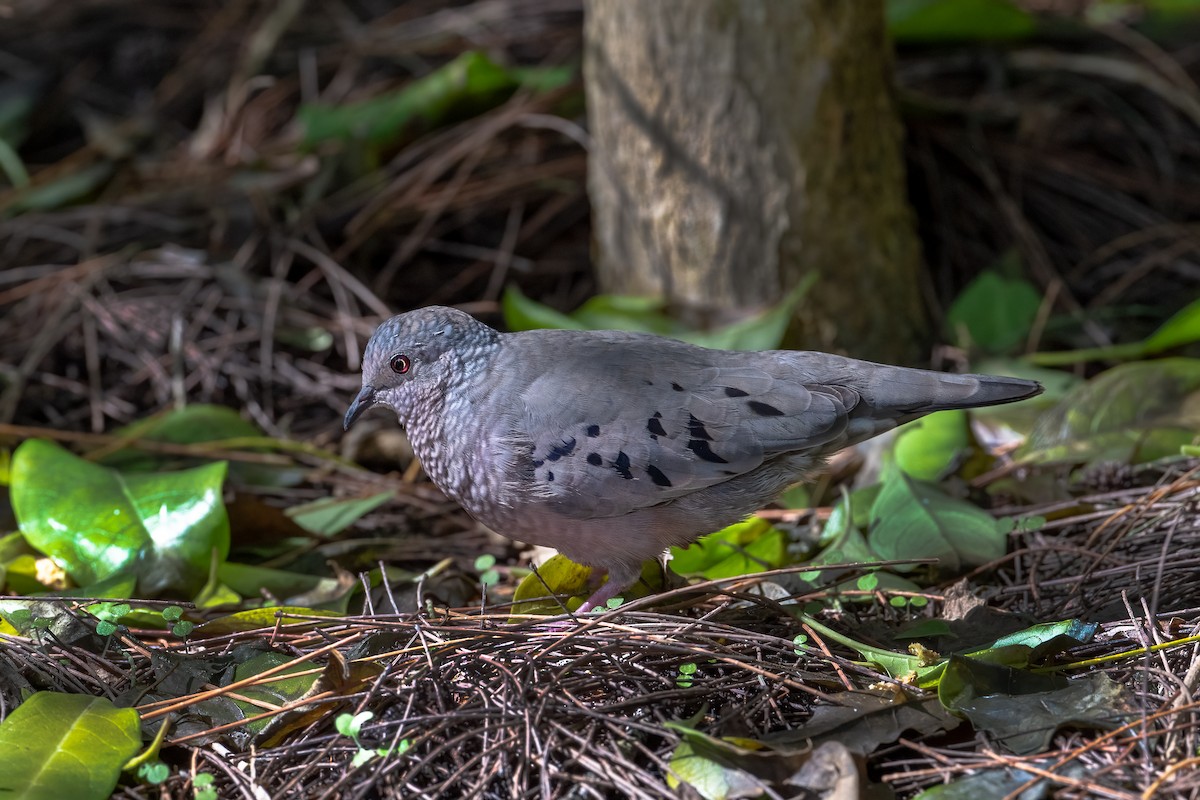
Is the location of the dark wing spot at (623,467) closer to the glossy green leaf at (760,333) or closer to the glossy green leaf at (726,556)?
the glossy green leaf at (726,556)

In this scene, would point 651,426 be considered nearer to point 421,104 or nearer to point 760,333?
point 760,333

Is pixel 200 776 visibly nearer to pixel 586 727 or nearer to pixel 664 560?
pixel 586 727

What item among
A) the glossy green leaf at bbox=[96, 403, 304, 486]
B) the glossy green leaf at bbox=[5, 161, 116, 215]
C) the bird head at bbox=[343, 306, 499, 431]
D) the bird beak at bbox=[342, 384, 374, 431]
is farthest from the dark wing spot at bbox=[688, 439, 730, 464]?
the glossy green leaf at bbox=[5, 161, 116, 215]

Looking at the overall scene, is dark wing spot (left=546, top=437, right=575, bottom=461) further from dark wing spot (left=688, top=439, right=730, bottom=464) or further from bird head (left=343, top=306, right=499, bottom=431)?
bird head (left=343, top=306, right=499, bottom=431)

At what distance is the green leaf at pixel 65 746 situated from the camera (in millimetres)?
2184

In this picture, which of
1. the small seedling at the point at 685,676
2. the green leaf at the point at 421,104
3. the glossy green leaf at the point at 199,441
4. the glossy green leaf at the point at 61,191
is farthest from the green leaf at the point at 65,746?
the glossy green leaf at the point at 61,191

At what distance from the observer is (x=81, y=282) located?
16.1 ft

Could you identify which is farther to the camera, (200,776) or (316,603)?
(316,603)

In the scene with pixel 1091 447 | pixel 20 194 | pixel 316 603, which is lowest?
pixel 316 603

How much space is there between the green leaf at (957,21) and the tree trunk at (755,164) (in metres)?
0.87

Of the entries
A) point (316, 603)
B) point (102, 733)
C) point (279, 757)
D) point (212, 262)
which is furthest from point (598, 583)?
point (212, 262)

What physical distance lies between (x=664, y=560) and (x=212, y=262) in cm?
275

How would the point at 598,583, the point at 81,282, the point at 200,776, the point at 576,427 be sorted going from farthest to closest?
the point at 81,282, the point at 598,583, the point at 576,427, the point at 200,776

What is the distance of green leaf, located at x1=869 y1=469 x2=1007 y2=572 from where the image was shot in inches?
124
